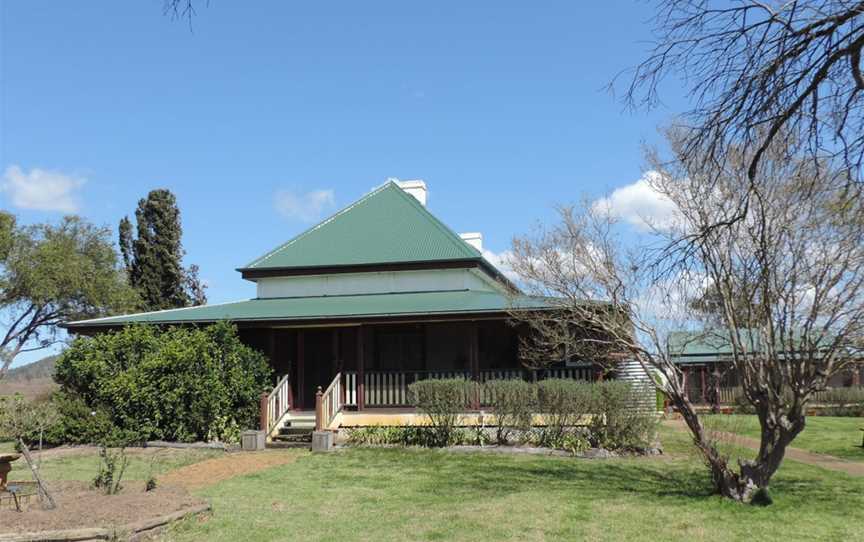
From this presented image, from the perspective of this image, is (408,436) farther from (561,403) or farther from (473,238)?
(473,238)

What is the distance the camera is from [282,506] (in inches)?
405

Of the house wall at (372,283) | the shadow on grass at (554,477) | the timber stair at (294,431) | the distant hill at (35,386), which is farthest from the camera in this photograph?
the house wall at (372,283)

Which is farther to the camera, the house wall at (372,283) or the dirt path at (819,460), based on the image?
the house wall at (372,283)

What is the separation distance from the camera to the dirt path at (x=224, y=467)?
12.9 metres

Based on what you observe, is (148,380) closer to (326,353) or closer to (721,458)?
(326,353)

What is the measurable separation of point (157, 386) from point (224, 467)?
162 inches

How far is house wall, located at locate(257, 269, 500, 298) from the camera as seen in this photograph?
2211 cm

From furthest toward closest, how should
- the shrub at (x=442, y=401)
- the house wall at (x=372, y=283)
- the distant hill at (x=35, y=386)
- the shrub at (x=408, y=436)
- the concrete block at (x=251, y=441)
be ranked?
the house wall at (x=372, y=283) → the distant hill at (x=35, y=386) → the concrete block at (x=251, y=441) → the shrub at (x=408, y=436) → the shrub at (x=442, y=401)

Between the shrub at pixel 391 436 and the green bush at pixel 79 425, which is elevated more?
the green bush at pixel 79 425

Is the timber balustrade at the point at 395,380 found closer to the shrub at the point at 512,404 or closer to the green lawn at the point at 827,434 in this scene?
the shrub at the point at 512,404

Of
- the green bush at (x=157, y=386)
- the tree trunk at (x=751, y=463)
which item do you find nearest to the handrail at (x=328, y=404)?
the green bush at (x=157, y=386)

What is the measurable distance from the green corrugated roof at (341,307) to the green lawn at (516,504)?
15.2 ft

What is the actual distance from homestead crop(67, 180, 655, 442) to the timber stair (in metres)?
0.11

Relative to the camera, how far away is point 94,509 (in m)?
8.77
